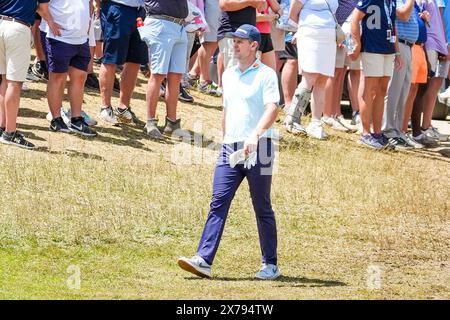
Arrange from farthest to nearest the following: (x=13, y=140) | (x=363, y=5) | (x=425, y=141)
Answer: (x=425, y=141)
(x=363, y=5)
(x=13, y=140)

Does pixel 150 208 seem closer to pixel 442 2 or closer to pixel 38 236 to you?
pixel 38 236

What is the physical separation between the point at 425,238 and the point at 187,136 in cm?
399

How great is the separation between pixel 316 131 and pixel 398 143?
1315 mm

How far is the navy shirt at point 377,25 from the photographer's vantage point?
1520cm

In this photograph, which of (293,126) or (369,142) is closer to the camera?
(293,126)

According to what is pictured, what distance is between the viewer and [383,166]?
47.4ft

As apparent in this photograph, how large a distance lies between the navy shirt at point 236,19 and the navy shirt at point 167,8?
1.67 ft

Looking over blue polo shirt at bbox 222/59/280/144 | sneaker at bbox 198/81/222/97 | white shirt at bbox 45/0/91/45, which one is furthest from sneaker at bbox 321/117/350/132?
blue polo shirt at bbox 222/59/280/144

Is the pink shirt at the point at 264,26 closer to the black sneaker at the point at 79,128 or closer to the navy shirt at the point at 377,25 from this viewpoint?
the navy shirt at the point at 377,25

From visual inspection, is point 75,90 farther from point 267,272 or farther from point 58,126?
point 267,272

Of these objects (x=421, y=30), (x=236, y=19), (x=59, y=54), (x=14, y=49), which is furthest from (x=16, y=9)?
(x=421, y=30)

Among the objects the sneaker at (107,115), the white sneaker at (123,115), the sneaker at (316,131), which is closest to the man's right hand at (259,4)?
the sneaker at (316,131)

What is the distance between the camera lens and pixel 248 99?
9.51 meters

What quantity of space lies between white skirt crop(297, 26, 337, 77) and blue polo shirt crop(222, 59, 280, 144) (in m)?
5.72
